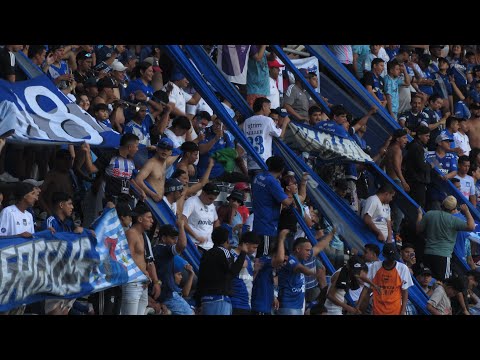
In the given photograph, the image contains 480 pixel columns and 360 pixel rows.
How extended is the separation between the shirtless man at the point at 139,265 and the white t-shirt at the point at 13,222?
114 cm

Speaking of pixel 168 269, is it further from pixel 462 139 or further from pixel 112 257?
pixel 462 139

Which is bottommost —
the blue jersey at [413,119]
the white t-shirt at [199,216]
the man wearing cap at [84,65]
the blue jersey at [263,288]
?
the blue jersey at [413,119]

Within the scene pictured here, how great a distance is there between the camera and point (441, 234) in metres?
17.0

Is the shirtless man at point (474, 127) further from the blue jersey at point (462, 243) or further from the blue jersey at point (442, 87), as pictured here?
the blue jersey at point (462, 243)

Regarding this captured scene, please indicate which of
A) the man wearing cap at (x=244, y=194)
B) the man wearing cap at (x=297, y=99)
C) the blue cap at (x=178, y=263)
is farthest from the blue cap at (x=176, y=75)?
the blue cap at (x=178, y=263)

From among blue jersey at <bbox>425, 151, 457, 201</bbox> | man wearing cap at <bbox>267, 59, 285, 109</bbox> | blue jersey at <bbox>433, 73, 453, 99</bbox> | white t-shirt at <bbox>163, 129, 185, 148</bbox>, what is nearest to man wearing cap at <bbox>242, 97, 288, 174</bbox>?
white t-shirt at <bbox>163, 129, 185, 148</bbox>

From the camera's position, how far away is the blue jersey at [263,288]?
13.7m

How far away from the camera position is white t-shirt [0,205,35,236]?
41.3 feet
